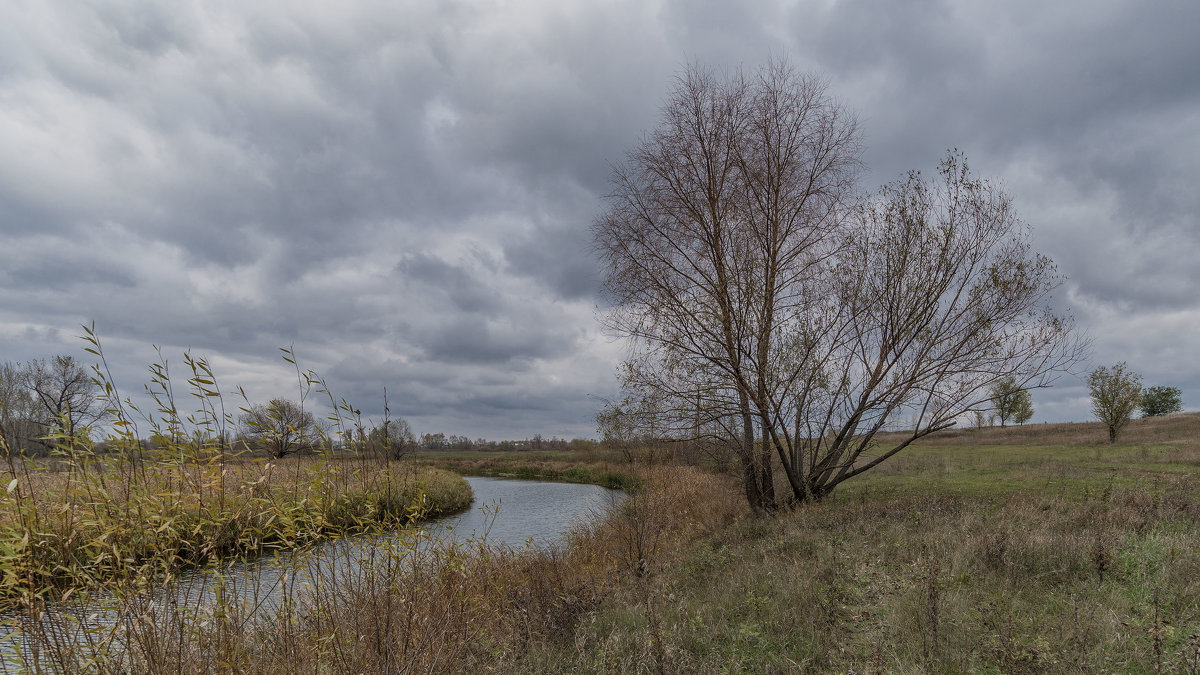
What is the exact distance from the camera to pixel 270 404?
4.30 metres

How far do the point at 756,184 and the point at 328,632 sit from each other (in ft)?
40.0

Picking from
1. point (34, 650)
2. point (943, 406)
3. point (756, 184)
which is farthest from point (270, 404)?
point (943, 406)

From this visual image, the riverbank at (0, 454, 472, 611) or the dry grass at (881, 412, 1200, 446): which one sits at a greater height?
the riverbank at (0, 454, 472, 611)

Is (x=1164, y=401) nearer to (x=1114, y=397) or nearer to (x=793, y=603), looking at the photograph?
(x=1114, y=397)

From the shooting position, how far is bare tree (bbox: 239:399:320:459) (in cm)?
434

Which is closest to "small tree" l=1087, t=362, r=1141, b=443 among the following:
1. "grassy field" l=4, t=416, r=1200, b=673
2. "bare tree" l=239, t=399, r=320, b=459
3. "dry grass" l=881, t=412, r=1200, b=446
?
"dry grass" l=881, t=412, r=1200, b=446

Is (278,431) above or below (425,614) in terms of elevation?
above

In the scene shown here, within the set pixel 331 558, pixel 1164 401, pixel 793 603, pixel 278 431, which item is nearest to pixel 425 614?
pixel 331 558

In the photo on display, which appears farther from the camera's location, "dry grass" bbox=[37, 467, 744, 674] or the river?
"dry grass" bbox=[37, 467, 744, 674]

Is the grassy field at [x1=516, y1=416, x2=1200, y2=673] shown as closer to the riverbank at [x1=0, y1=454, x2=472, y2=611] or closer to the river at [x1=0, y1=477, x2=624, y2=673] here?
the river at [x1=0, y1=477, x2=624, y2=673]

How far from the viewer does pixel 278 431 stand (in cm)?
447

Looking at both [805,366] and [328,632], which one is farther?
[805,366]

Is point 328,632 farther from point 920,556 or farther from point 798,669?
point 920,556

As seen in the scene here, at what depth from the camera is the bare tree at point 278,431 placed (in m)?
4.34
